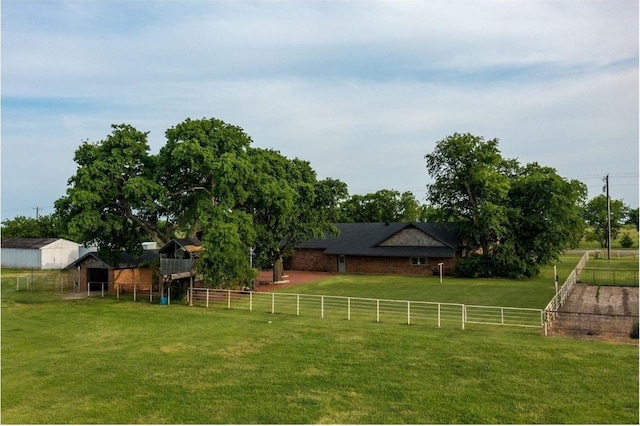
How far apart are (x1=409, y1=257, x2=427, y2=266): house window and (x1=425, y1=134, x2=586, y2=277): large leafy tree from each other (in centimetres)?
366

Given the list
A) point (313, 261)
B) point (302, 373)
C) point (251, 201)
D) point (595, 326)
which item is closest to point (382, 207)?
point (313, 261)

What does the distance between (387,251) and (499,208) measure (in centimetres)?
1090

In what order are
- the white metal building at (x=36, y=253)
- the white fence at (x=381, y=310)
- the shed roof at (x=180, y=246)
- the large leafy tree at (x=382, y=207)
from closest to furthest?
the white fence at (x=381, y=310) → the shed roof at (x=180, y=246) → the white metal building at (x=36, y=253) → the large leafy tree at (x=382, y=207)

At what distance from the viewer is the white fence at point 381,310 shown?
2073cm

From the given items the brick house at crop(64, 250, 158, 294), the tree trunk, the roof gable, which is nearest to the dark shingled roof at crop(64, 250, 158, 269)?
the brick house at crop(64, 250, 158, 294)

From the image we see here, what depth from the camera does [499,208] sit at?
40094 mm

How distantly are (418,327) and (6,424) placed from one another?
45.9 ft

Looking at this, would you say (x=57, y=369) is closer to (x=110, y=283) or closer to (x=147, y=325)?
(x=147, y=325)

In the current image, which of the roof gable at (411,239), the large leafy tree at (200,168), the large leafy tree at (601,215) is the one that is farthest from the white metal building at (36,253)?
the large leafy tree at (601,215)

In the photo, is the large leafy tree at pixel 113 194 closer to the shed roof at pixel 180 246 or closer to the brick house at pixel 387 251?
the shed roof at pixel 180 246

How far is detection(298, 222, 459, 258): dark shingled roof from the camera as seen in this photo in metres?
44.3

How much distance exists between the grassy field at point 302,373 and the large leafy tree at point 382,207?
49.9 meters

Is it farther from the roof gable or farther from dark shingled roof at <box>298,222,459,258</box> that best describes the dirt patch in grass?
the roof gable

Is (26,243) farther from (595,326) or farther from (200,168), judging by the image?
(595,326)
